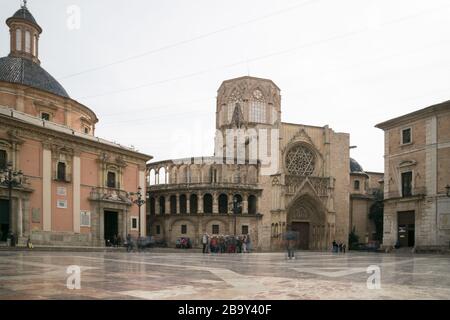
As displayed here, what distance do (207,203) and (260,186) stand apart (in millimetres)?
6171

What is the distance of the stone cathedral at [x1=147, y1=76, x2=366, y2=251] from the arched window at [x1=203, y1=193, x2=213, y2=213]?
0.37 ft

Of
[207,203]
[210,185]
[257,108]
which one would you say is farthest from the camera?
[257,108]

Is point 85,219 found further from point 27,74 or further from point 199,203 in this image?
point 199,203

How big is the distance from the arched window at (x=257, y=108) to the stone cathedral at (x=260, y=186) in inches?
4.8

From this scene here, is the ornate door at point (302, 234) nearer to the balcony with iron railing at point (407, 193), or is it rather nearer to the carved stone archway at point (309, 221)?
the carved stone archway at point (309, 221)

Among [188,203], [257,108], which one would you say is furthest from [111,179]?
[257,108]

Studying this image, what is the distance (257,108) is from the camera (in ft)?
181

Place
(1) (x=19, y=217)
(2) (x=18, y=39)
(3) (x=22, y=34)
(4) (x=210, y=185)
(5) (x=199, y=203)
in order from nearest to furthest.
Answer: (1) (x=19, y=217)
(2) (x=18, y=39)
(3) (x=22, y=34)
(5) (x=199, y=203)
(4) (x=210, y=185)

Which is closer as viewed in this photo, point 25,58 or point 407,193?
point 407,193

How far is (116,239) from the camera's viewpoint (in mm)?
36594

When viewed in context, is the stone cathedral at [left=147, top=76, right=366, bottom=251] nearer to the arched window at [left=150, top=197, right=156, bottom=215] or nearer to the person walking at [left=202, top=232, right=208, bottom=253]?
the arched window at [left=150, top=197, right=156, bottom=215]

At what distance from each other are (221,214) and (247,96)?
1551 centimetres
